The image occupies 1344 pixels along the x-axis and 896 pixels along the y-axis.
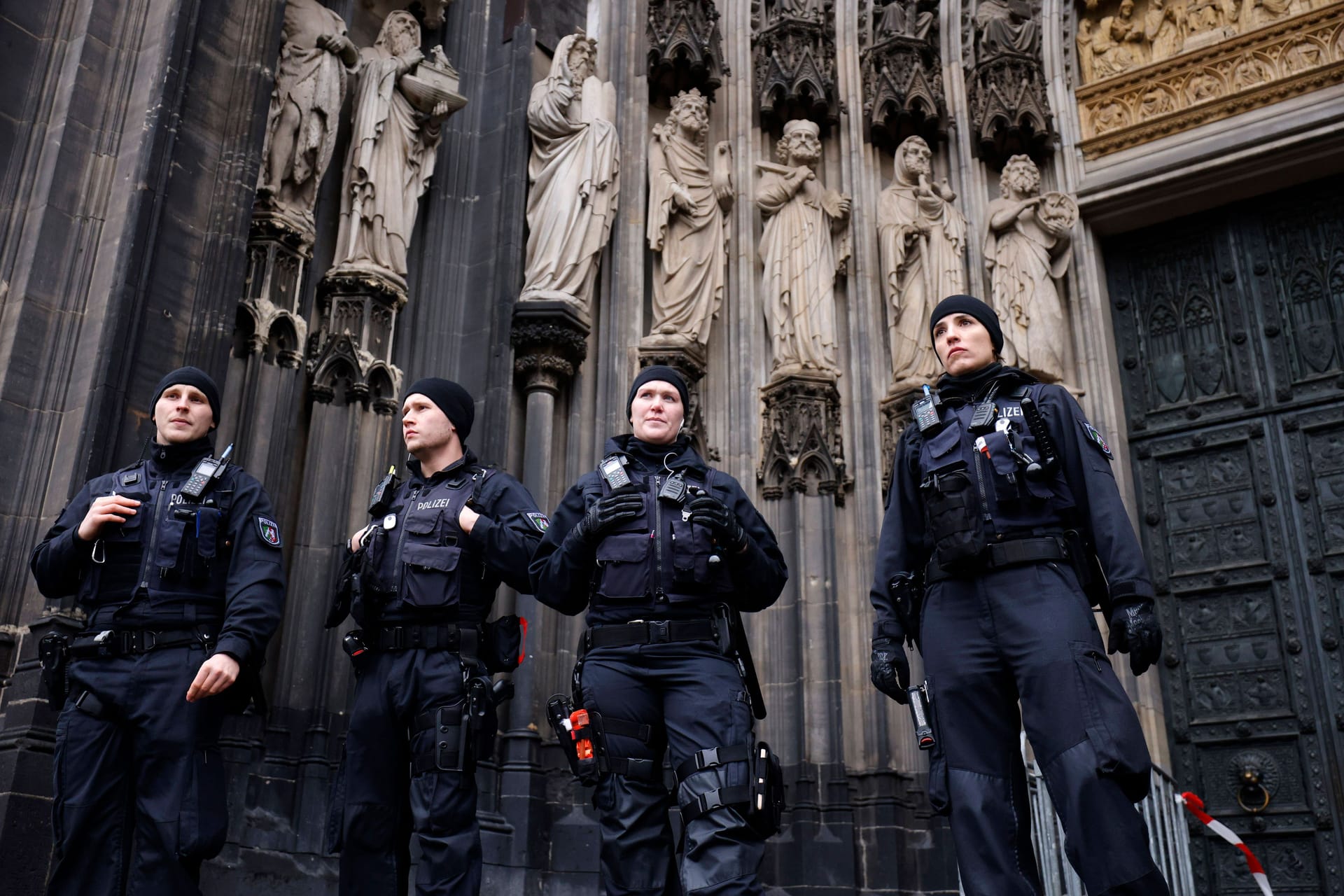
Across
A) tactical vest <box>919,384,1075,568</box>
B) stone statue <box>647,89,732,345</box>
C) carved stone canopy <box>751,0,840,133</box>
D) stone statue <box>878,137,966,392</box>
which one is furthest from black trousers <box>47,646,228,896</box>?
carved stone canopy <box>751,0,840,133</box>

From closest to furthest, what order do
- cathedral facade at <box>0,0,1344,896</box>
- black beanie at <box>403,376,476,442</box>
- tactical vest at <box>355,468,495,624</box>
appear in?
tactical vest at <box>355,468,495,624</box>
black beanie at <box>403,376,476,442</box>
cathedral facade at <box>0,0,1344,896</box>

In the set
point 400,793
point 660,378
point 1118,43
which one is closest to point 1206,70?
point 1118,43

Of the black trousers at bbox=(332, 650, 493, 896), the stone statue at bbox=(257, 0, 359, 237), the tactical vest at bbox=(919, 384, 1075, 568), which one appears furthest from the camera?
the stone statue at bbox=(257, 0, 359, 237)

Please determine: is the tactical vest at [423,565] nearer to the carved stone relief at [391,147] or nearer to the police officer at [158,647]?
the police officer at [158,647]

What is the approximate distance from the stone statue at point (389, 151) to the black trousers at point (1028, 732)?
471 cm

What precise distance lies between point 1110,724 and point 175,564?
2900 millimetres

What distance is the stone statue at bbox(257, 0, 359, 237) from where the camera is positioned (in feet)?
21.9

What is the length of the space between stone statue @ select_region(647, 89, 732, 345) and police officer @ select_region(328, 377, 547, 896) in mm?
4100

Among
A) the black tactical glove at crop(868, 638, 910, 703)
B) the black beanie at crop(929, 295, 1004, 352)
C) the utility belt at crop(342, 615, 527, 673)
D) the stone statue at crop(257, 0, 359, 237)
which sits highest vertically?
the stone statue at crop(257, 0, 359, 237)

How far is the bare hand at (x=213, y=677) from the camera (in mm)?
3617

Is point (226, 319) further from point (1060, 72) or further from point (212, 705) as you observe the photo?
point (1060, 72)

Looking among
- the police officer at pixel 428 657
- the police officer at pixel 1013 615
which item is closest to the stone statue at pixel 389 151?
the police officer at pixel 428 657

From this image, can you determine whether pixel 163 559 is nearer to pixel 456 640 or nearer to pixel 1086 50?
pixel 456 640

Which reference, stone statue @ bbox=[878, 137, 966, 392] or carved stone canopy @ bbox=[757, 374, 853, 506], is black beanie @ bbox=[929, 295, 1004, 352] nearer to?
carved stone canopy @ bbox=[757, 374, 853, 506]
